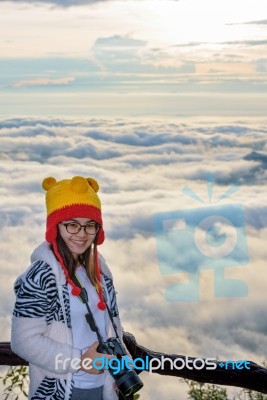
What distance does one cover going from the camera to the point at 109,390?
2494 mm

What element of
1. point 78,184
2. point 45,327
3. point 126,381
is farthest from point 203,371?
point 78,184

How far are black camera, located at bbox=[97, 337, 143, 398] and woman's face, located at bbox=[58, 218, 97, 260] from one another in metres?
0.31

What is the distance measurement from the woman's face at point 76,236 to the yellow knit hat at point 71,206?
0.08 ft

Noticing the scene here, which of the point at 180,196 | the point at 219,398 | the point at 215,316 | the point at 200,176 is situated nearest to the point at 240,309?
the point at 215,316

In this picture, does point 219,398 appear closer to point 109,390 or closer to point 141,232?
point 109,390

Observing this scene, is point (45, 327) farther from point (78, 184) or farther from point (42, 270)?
point (78, 184)

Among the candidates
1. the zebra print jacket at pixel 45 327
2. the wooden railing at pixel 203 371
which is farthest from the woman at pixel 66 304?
the wooden railing at pixel 203 371

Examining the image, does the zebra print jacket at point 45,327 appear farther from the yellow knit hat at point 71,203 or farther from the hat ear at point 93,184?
the hat ear at point 93,184

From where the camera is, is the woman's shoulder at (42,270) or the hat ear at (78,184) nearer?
the woman's shoulder at (42,270)

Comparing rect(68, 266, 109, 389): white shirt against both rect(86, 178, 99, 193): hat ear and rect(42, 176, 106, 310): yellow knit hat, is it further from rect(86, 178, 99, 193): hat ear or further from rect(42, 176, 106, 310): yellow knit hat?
rect(86, 178, 99, 193): hat ear

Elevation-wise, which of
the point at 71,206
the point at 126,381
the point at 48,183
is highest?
the point at 48,183

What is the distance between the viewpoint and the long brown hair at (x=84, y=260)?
2.49 meters

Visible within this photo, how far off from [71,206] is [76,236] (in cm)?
10

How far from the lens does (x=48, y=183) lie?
2643 mm
